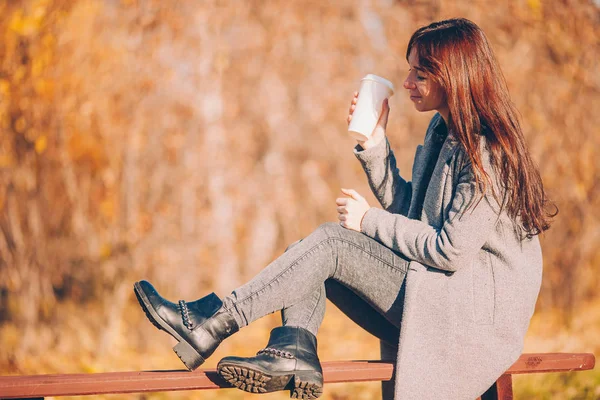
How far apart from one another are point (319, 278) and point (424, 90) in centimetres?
62

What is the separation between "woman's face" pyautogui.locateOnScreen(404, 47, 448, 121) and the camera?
1.96m

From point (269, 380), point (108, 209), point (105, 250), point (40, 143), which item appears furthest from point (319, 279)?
point (105, 250)

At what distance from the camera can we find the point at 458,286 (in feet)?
6.08

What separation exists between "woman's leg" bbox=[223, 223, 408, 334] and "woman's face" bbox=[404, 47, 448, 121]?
440 millimetres

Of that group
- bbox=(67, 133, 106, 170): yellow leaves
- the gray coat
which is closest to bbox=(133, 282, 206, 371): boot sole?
the gray coat

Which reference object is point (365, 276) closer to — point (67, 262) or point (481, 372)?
point (481, 372)

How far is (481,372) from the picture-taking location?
185 centimetres

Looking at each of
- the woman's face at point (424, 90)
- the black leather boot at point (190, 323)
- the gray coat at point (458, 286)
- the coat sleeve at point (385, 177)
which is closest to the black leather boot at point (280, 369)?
the black leather boot at point (190, 323)

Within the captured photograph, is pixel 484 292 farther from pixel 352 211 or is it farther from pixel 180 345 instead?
pixel 180 345

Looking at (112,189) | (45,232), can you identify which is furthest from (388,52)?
(45,232)

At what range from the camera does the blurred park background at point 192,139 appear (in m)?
3.92

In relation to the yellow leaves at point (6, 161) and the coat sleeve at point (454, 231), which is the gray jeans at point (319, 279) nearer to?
the coat sleeve at point (454, 231)

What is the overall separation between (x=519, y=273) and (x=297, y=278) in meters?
0.62

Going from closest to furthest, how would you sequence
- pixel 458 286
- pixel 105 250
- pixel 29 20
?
pixel 458 286 → pixel 29 20 → pixel 105 250
